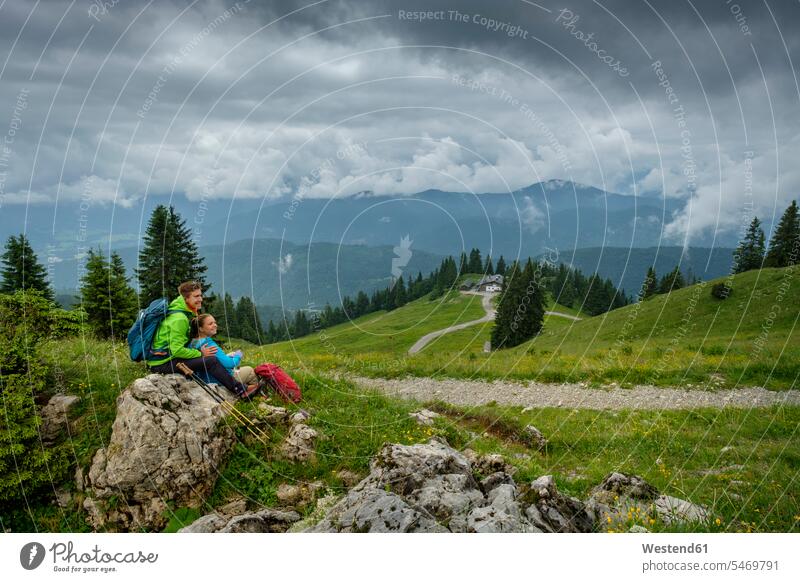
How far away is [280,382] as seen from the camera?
11422mm

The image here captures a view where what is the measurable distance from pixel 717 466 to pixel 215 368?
11.2m

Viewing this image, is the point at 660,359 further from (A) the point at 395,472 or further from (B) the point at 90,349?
(B) the point at 90,349

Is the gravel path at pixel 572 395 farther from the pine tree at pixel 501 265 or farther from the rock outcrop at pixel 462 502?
the pine tree at pixel 501 265

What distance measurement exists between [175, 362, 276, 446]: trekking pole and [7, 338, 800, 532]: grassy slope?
7.1 inches

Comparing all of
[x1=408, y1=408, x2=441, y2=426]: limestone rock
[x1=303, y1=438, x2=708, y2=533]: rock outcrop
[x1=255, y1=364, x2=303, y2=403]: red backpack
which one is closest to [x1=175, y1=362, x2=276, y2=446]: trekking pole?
[x1=255, y1=364, x2=303, y2=403]: red backpack

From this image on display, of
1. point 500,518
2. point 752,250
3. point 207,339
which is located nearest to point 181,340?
point 207,339

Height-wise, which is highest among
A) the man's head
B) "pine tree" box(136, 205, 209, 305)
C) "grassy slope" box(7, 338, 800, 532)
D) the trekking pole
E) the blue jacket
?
"pine tree" box(136, 205, 209, 305)

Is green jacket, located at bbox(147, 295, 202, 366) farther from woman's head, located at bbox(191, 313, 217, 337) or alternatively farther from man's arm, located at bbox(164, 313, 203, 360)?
woman's head, located at bbox(191, 313, 217, 337)

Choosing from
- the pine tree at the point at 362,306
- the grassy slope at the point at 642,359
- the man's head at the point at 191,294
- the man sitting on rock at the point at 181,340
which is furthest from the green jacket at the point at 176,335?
the pine tree at the point at 362,306

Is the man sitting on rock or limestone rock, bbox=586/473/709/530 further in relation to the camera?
the man sitting on rock

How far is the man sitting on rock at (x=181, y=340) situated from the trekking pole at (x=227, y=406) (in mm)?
160

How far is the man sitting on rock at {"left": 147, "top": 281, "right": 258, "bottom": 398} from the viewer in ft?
30.6

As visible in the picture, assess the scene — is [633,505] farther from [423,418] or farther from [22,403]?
[22,403]

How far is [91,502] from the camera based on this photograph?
778 centimetres
